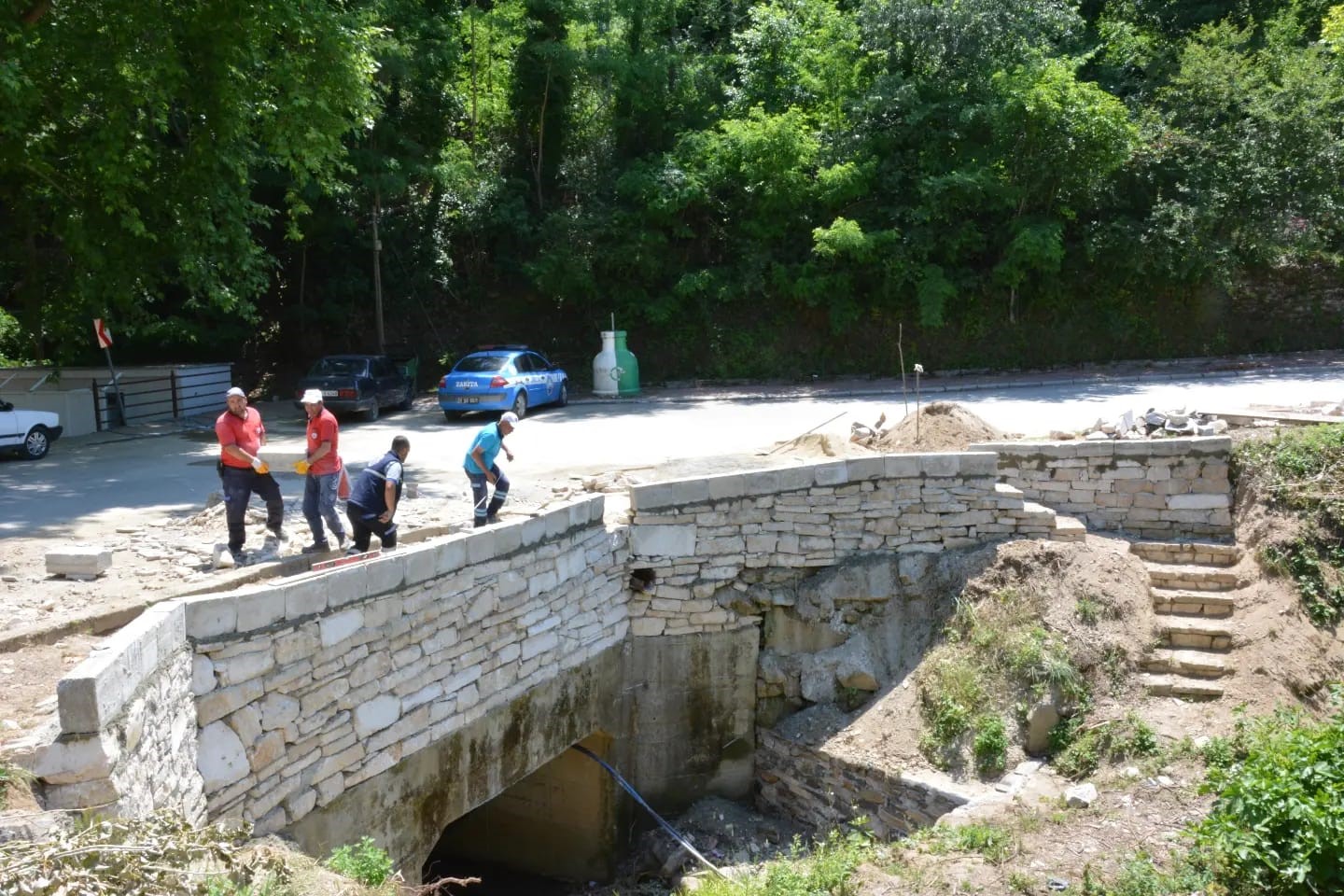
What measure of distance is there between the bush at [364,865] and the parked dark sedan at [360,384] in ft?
47.6

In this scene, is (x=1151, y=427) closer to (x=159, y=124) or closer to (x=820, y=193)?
(x=820, y=193)

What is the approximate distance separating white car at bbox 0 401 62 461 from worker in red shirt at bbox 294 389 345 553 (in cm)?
981

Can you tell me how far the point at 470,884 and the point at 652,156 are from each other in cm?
1935

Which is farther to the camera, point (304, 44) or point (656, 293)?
point (656, 293)

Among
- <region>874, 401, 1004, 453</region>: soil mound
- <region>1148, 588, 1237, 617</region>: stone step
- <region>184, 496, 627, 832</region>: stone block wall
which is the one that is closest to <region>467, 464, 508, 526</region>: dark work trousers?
<region>184, 496, 627, 832</region>: stone block wall

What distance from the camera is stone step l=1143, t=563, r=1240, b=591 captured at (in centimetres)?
1185

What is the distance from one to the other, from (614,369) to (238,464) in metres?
14.8

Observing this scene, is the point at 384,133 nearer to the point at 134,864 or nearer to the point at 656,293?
the point at 656,293

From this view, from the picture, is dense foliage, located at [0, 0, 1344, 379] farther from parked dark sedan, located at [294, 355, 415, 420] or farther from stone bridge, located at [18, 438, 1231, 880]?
stone bridge, located at [18, 438, 1231, 880]

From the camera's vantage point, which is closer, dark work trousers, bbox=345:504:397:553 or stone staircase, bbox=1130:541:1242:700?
dark work trousers, bbox=345:504:397:553

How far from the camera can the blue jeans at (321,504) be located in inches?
372

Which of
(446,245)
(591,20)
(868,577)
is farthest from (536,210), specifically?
(868,577)

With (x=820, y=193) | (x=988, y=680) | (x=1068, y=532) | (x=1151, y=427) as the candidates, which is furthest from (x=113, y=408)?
(x=1151, y=427)

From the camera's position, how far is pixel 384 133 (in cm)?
2436
